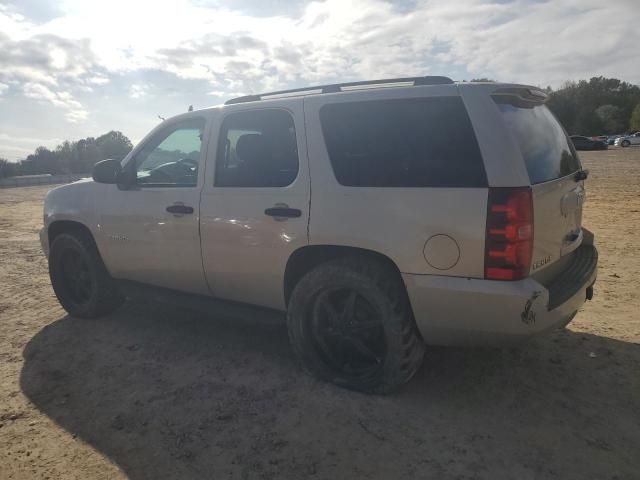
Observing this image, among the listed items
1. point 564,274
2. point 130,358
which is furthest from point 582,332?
point 130,358

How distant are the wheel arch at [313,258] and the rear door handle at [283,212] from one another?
0.23 meters

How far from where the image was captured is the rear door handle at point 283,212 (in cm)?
324

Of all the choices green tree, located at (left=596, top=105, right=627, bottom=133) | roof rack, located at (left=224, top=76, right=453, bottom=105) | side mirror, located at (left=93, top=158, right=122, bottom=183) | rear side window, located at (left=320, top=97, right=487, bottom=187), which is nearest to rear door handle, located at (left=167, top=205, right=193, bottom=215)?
side mirror, located at (left=93, top=158, right=122, bottom=183)

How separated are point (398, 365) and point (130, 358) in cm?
218

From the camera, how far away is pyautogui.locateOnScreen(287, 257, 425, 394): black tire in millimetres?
2990

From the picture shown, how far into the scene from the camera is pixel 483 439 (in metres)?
2.71

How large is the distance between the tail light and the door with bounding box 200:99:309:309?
1170 millimetres

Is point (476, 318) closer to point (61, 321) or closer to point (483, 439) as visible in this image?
point (483, 439)

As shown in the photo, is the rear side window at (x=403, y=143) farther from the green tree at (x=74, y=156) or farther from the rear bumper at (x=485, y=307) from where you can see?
the green tree at (x=74, y=156)

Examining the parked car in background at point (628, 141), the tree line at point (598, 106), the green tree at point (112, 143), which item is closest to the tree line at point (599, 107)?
the tree line at point (598, 106)

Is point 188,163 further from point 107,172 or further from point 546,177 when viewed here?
point 546,177

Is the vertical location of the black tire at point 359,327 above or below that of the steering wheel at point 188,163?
below

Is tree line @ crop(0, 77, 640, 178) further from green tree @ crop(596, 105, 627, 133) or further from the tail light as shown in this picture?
the tail light

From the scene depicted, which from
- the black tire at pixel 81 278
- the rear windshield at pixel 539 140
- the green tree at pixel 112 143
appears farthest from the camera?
the green tree at pixel 112 143
